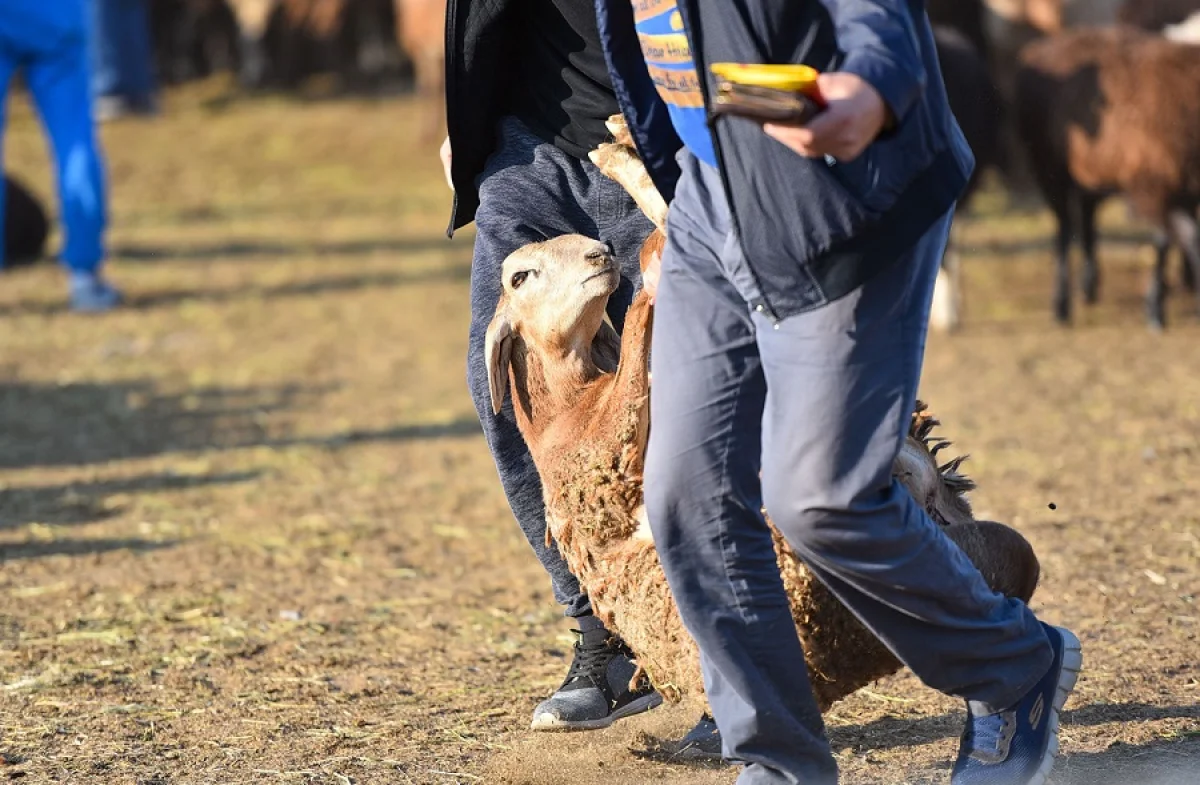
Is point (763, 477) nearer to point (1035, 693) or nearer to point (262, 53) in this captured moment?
point (1035, 693)

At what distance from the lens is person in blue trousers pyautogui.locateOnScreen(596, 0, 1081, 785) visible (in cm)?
226

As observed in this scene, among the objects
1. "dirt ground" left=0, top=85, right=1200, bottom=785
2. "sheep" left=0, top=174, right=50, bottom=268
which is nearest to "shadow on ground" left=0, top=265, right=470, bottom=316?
"dirt ground" left=0, top=85, right=1200, bottom=785

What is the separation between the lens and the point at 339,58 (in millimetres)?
18203

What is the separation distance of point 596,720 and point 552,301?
909mm

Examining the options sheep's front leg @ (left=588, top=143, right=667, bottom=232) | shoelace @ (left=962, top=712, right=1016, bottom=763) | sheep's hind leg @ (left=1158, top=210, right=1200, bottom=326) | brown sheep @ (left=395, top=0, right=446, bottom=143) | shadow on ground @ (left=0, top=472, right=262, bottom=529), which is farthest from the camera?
brown sheep @ (left=395, top=0, right=446, bottom=143)

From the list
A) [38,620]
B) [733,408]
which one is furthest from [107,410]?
[733,408]

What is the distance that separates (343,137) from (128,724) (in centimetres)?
1204

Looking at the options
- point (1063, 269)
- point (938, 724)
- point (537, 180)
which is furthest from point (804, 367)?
point (1063, 269)

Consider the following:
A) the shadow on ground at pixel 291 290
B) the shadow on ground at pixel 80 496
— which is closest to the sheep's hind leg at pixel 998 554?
the shadow on ground at pixel 80 496

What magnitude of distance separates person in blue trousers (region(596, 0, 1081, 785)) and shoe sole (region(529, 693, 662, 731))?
75cm

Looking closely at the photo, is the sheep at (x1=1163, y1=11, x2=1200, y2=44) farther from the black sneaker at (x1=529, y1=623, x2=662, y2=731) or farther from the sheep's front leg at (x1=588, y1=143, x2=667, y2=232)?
the black sneaker at (x1=529, y1=623, x2=662, y2=731)

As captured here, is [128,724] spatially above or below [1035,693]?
below

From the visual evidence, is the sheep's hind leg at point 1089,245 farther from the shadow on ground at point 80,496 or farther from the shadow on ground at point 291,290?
the shadow on ground at point 80,496

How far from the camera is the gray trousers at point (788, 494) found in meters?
2.33
